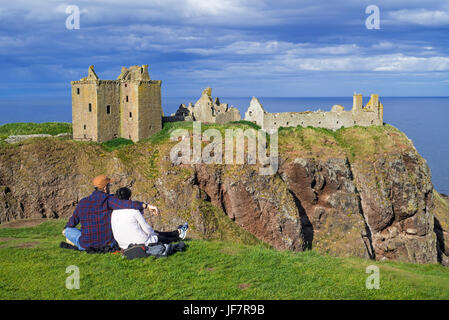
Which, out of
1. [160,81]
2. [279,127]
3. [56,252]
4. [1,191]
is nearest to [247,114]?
[279,127]

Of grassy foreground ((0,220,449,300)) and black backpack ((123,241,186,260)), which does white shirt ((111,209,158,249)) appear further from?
grassy foreground ((0,220,449,300))

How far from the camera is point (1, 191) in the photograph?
35594mm

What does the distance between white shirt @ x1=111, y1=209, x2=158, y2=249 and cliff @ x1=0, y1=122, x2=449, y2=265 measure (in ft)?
66.7

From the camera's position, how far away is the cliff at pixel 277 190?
124ft

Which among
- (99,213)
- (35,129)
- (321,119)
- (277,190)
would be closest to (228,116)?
(321,119)

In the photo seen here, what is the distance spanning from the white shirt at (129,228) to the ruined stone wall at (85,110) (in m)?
30.9

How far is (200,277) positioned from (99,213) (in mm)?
4000

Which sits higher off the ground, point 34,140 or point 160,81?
point 160,81

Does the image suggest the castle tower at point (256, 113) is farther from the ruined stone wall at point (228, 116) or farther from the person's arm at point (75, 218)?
the person's arm at point (75, 218)

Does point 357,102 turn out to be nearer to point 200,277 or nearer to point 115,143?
point 115,143

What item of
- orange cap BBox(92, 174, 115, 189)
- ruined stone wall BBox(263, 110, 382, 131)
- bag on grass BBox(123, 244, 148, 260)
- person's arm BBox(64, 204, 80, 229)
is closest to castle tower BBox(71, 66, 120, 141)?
ruined stone wall BBox(263, 110, 382, 131)
